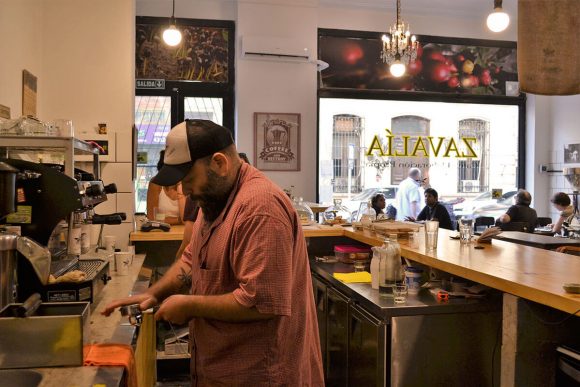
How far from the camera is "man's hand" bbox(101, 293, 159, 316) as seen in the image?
1790mm

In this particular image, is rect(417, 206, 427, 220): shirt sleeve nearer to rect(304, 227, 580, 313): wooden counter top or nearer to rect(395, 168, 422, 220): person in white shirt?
rect(395, 168, 422, 220): person in white shirt

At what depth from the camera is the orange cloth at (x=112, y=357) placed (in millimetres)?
1572

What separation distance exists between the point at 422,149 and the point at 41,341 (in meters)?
7.01

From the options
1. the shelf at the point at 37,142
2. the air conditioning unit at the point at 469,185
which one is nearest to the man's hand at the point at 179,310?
the shelf at the point at 37,142

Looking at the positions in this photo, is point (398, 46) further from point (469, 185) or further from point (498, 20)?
point (469, 185)

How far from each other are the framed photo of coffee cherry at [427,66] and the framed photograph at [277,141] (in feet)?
2.58

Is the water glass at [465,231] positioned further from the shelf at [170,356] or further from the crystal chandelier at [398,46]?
the crystal chandelier at [398,46]

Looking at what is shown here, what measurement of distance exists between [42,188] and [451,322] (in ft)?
6.85

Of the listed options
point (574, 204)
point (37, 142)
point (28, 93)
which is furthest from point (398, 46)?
point (37, 142)

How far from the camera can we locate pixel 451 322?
9.28 ft

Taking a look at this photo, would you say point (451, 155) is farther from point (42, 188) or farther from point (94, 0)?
point (42, 188)

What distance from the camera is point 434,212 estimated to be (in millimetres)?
6887

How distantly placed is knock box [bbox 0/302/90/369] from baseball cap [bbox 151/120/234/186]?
481mm

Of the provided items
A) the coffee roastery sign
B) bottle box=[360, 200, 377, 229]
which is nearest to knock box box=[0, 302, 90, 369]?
bottle box=[360, 200, 377, 229]
